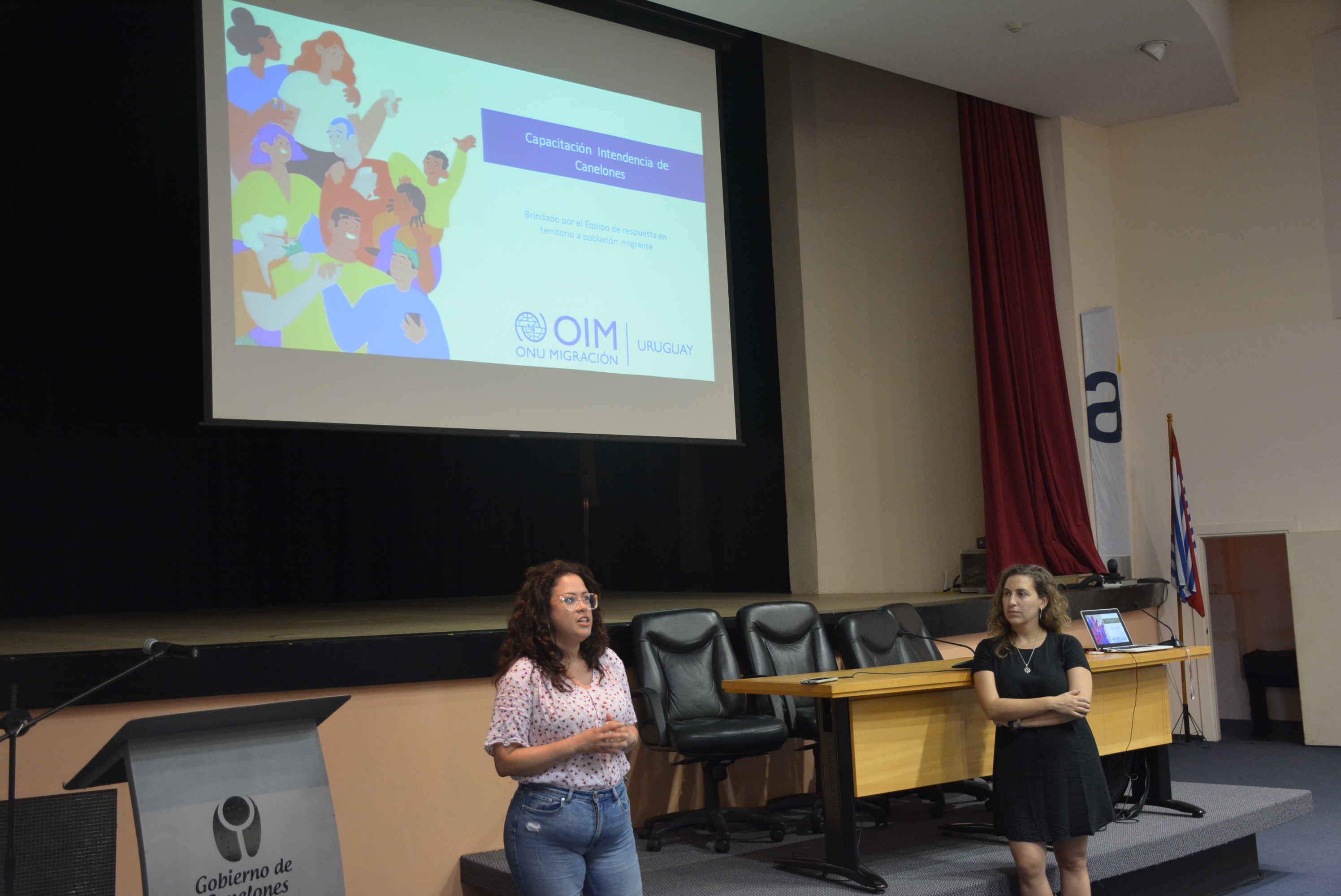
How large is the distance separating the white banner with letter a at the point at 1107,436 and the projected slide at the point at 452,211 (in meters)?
3.21

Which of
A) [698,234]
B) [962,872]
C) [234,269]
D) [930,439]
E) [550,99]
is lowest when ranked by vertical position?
[962,872]

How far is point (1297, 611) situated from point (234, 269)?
6465 mm

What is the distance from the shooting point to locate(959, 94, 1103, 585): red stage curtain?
767 cm

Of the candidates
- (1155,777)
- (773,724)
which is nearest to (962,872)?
(773,724)

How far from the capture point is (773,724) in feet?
14.9

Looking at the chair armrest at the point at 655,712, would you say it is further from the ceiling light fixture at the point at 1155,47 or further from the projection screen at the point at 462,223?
the ceiling light fixture at the point at 1155,47

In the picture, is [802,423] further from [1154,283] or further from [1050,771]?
[1050,771]

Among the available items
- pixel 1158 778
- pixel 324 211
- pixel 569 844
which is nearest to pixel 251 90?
pixel 324 211

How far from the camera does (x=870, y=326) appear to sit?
27.2ft

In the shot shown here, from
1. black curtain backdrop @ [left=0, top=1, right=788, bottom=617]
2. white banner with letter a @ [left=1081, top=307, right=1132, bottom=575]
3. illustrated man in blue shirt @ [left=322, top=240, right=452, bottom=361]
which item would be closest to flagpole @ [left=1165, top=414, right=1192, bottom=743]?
white banner with letter a @ [left=1081, top=307, right=1132, bottom=575]

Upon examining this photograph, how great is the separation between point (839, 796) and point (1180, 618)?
184 inches

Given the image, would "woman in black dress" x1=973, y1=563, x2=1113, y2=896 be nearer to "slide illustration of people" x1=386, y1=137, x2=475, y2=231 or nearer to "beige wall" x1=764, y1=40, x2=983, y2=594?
"slide illustration of people" x1=386, y1=137, x2=475, y2=231

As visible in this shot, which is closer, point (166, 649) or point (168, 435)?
point (166, 649)

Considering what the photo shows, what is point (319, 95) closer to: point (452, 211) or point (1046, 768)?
point (452, 211)
